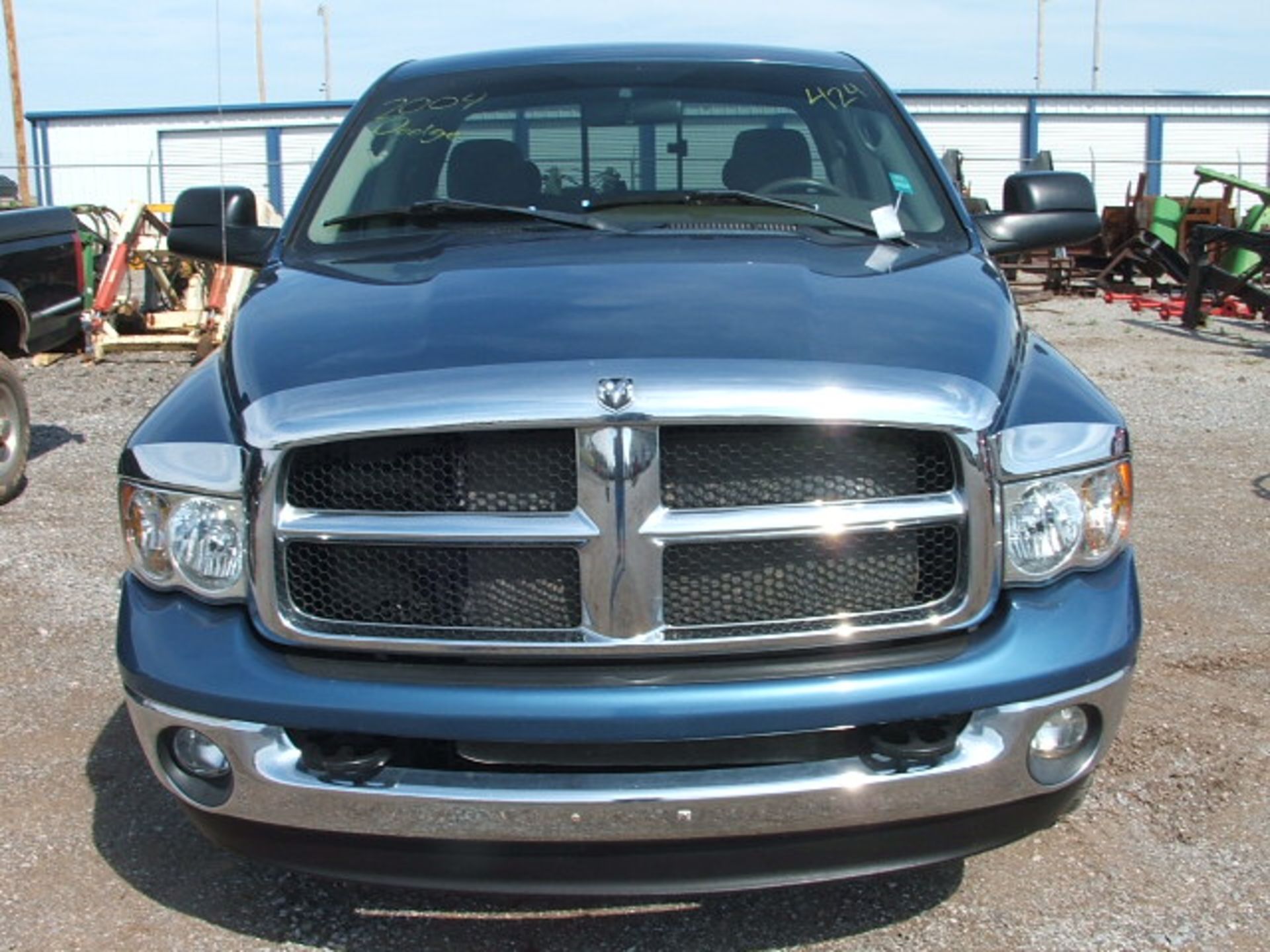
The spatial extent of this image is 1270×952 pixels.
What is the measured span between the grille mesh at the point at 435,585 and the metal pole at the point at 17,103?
26307mm

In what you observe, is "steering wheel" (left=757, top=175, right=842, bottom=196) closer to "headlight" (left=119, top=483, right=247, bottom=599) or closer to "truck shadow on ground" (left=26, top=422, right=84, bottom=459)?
"headlight" (left=119, top=483, right=247, bottom=599)

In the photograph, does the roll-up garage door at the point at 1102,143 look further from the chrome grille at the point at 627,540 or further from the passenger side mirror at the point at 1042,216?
the chrome grille at the point at 627,540

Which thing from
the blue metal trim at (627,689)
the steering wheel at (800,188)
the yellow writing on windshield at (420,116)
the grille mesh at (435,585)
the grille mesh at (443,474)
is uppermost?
the yellow writing on windshield at (420,116)

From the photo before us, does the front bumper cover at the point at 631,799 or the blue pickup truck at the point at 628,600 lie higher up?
the blue pickup truck at the point at 628,600

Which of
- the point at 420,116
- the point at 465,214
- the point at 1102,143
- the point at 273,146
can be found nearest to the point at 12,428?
the point at 420,116

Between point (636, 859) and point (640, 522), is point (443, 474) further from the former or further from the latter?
point (636, 859)

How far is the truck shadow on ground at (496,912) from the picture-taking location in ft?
9.27

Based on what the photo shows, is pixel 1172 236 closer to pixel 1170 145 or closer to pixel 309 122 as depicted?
pixel 1170 145

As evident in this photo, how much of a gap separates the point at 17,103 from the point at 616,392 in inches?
1231

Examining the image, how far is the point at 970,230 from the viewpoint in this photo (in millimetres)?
3623

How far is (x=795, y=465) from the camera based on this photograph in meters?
2.40

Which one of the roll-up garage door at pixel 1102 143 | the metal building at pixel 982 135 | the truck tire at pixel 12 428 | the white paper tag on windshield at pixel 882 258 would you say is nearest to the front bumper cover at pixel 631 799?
the white paper tag on windshield at pixel 882 258

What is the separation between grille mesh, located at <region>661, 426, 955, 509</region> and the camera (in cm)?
237

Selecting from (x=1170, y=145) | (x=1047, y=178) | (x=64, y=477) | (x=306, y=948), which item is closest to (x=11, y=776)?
(x=306, y=948)
